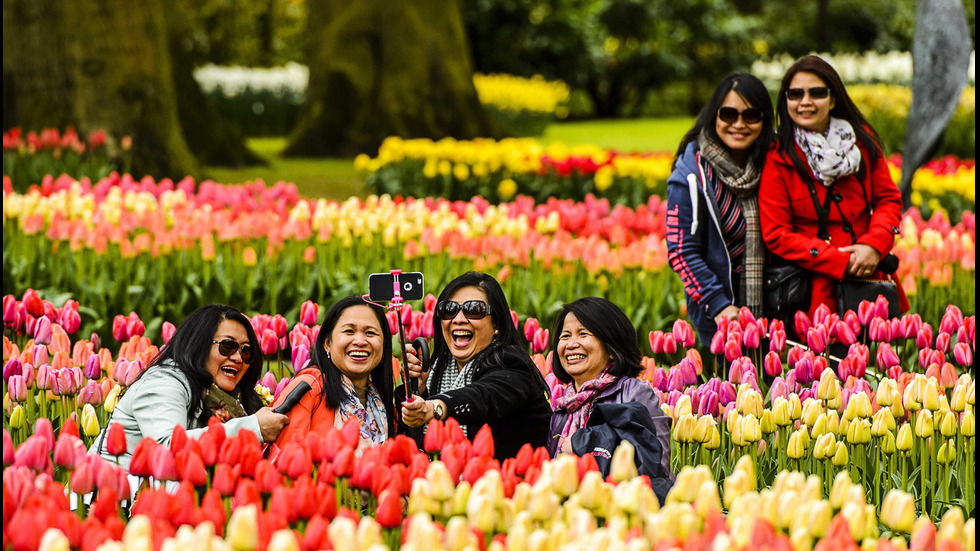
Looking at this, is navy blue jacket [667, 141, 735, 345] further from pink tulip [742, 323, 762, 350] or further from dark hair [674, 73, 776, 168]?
pink tulip [742, 323, 762, 350]

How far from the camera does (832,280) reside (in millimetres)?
4523

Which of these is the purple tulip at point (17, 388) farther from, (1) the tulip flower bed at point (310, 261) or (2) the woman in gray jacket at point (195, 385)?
(1) the tulip flower bed at point (310, 261)

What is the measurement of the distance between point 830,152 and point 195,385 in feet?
7.71

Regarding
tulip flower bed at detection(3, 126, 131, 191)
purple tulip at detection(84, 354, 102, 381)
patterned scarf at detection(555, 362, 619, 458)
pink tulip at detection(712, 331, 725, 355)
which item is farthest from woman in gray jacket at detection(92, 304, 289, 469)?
tulip flower bed at detection(3, 126, 131, 191)

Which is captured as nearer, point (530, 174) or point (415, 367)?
point (415, 367)

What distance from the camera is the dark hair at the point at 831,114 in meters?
4.32

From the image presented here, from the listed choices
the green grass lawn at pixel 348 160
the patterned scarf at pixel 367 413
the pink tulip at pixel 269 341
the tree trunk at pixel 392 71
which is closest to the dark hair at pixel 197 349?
the patterned scarf at pixel 367 413

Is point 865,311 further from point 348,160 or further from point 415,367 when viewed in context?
point 348,160

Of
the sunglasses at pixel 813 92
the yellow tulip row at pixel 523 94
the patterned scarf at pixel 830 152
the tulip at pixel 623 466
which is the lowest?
the tulip at pixel 623 466

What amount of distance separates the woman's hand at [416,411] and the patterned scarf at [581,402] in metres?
0.37

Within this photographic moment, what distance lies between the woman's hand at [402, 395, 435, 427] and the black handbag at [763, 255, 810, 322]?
183 centimetres

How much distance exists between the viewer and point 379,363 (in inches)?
132

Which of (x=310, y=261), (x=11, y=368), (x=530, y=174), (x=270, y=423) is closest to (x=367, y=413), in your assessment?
(x=270, y=423)

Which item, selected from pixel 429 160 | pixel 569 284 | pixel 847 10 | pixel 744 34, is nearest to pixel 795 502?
pixel 569 284
